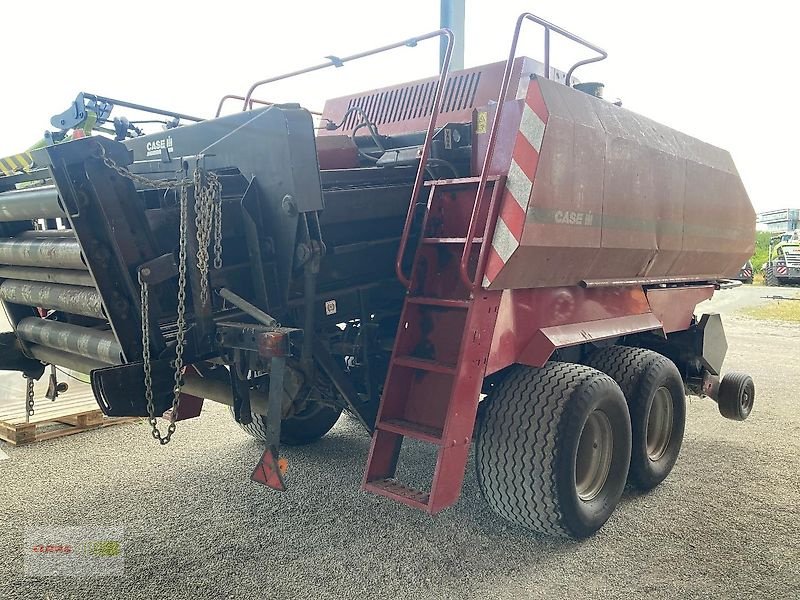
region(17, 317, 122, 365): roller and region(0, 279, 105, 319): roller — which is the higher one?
region(0, 279, 105, 319): roller

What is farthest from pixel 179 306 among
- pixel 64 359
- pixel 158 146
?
pixel 64 359

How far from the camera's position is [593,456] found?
3500 millimetres

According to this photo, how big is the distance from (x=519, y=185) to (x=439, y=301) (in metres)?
0.64

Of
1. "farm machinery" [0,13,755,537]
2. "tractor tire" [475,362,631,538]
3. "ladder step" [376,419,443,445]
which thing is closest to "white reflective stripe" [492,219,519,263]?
"farm machinery" [0,13,755,537]

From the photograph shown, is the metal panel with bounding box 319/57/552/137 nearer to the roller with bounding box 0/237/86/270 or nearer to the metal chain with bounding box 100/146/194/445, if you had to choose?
the metal chain with bounding box 100/146/194/445

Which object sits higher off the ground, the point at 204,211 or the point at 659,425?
the point at 204,211

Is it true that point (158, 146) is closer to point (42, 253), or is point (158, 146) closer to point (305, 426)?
point (42, 253)

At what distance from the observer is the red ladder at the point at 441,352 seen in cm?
299

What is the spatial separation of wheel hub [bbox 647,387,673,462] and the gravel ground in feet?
0.64

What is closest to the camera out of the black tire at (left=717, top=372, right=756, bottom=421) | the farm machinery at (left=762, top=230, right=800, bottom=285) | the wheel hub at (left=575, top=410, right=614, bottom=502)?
the wheel hub at (left=575, top=410, right=614, bottom=502)

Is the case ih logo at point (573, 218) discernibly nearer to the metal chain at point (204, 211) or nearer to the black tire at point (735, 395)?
the metal chain at point (204, 211)

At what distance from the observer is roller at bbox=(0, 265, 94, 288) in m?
2.85

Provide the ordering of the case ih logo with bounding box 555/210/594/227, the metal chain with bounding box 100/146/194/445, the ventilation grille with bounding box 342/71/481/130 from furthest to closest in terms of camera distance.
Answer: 1. the ventilation grille with bounding box 342/71/481/130
2. the case ih logo with bounding box 555/210/594/227
3. the metal chain with bounding box 100/146/194/445

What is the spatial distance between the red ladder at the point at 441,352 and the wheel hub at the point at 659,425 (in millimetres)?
1629
